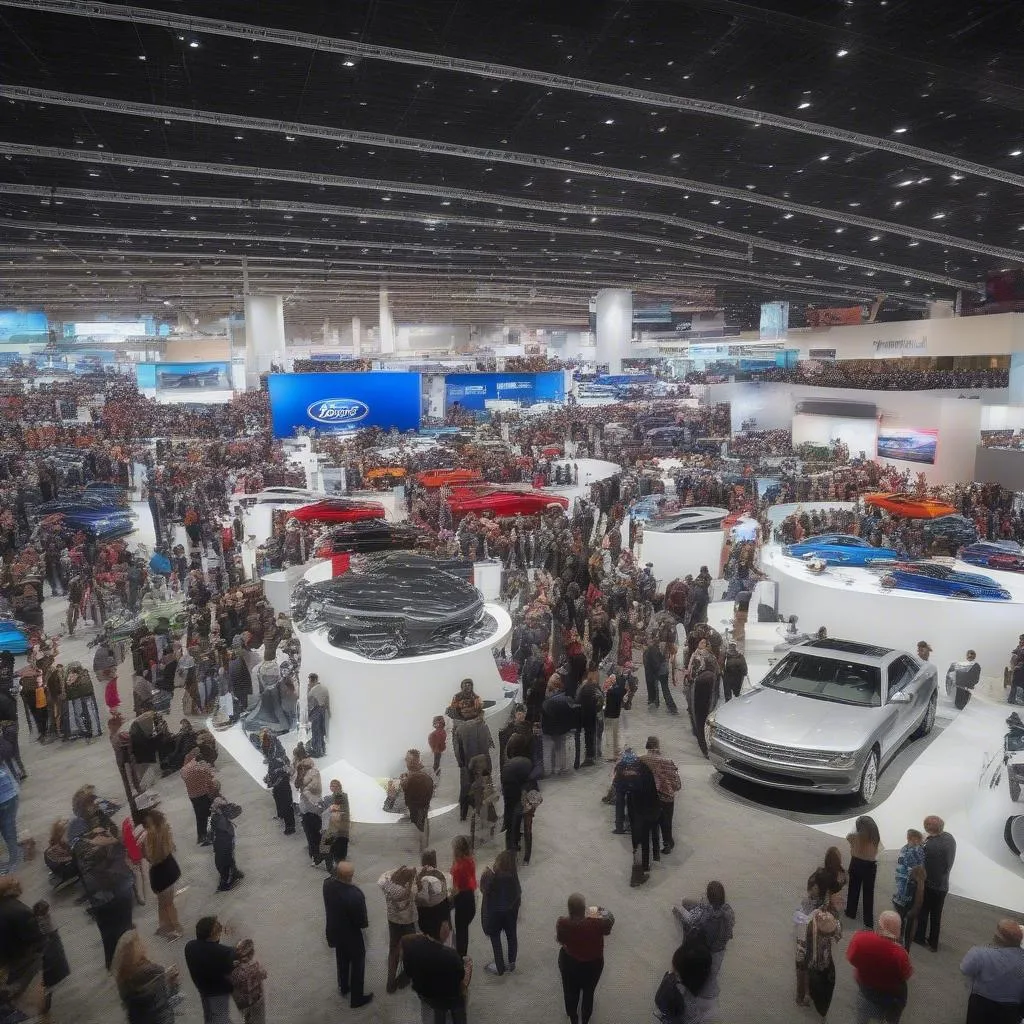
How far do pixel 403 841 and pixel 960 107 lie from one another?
13.3 meters

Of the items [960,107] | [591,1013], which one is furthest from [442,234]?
[591,1013]

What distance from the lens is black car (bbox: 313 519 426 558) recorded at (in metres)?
13.4

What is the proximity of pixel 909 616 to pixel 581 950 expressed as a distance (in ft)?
27.0

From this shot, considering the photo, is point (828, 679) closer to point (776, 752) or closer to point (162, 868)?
point (776, 752)

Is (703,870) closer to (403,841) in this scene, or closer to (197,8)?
(403,841)

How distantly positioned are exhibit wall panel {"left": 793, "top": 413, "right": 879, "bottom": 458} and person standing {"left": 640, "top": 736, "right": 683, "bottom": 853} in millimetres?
23520

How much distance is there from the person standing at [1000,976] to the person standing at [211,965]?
12.7 ft

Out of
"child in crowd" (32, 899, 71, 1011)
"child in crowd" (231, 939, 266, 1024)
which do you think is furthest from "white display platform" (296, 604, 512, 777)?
"child in crowd" (231, 939, 266, 1024)

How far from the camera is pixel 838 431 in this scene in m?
28.6

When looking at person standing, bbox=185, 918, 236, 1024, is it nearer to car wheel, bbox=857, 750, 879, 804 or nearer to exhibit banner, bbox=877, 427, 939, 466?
car wheel, bbox=857, 750, 879, 804

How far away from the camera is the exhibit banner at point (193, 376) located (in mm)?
33781

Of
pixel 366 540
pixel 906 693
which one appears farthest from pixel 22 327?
pixel 906 693

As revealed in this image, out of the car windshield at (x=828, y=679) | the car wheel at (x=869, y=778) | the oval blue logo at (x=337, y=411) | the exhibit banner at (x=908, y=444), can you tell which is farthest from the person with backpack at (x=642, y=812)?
the exhibit banner at (x=908, y=444)

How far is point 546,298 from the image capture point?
48625 mm
